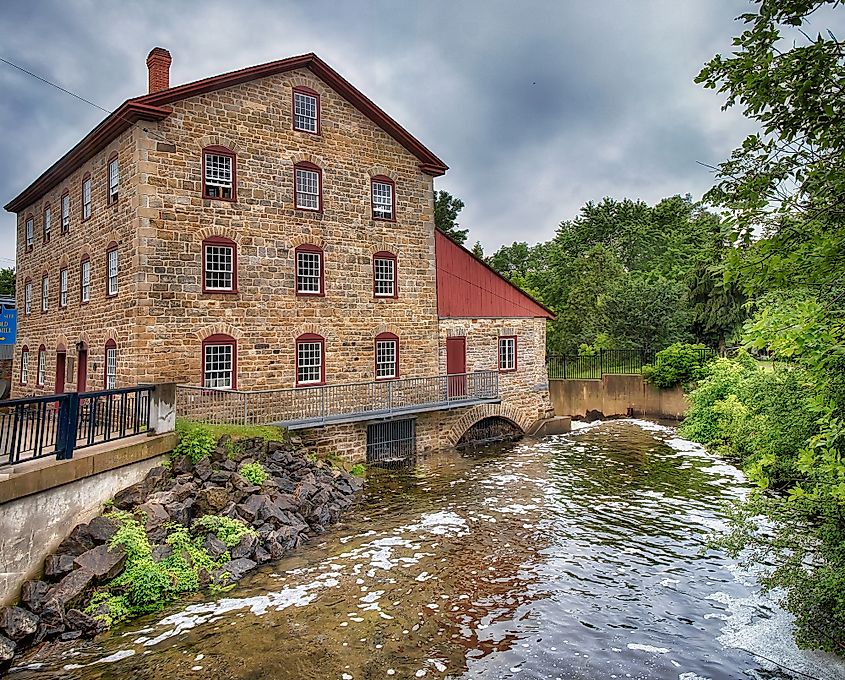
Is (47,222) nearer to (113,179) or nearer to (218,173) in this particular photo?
(113,179)

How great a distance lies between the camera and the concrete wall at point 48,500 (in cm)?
816

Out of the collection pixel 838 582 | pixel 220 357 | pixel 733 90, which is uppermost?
pixel 733 90

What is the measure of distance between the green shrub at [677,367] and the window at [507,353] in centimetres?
851

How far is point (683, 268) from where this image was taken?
131ft

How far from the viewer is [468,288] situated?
22109mm

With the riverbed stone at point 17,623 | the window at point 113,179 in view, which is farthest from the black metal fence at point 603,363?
the riverbed stone at point 17,623

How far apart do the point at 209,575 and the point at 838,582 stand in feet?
29.3

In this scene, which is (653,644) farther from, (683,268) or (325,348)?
(683,268)

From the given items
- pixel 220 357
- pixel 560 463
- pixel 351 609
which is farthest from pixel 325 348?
pixel 351 609

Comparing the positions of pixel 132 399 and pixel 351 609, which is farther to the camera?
pixel 132 399

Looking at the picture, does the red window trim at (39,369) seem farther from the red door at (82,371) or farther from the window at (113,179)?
the window at (113,179)

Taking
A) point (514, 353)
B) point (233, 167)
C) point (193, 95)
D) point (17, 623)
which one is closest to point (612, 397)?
point (514, 353)

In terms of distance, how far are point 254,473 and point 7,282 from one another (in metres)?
46.2

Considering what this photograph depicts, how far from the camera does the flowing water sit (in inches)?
285
